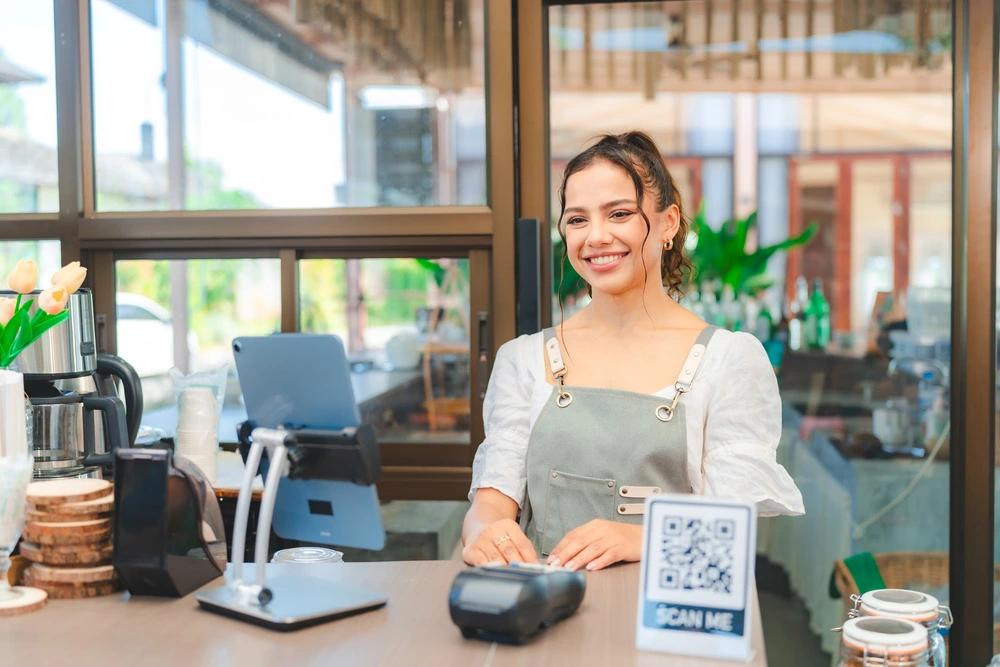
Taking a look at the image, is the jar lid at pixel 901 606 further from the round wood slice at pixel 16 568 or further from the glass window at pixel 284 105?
the glass window at pixel 284 105

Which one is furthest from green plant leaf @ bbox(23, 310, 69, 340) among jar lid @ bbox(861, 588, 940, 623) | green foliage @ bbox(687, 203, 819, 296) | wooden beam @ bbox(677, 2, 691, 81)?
wooden beam @ bbox(677, 2, 691, 81)

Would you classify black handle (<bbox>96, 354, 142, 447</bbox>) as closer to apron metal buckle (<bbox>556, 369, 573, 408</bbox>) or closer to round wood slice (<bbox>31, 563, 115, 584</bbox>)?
round wood slice (<bbox>31, 563, 115, 584</bbox>)

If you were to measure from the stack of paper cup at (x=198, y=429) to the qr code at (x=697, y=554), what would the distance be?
1268 millimetres

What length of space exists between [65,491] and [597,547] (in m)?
0.75

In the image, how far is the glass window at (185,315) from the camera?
102 inches

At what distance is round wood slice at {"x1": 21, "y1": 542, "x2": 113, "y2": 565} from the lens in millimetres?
1280

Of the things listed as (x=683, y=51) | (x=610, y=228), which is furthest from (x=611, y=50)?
(x=610, y=228)

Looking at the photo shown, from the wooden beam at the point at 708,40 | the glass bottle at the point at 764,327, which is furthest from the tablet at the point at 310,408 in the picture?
the glass bottle at the point at 764,327

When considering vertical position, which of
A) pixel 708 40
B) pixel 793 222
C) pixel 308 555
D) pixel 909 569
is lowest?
pixel 909 569

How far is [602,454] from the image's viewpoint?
66.4 inches

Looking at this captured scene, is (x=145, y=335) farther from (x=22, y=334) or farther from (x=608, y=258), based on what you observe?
(x=608, y=258)

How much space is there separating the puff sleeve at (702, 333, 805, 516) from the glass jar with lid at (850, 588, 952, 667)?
193 millimetres

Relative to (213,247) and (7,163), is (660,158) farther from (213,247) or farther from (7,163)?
(7,163)

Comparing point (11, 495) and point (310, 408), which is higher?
point (310, 408)
